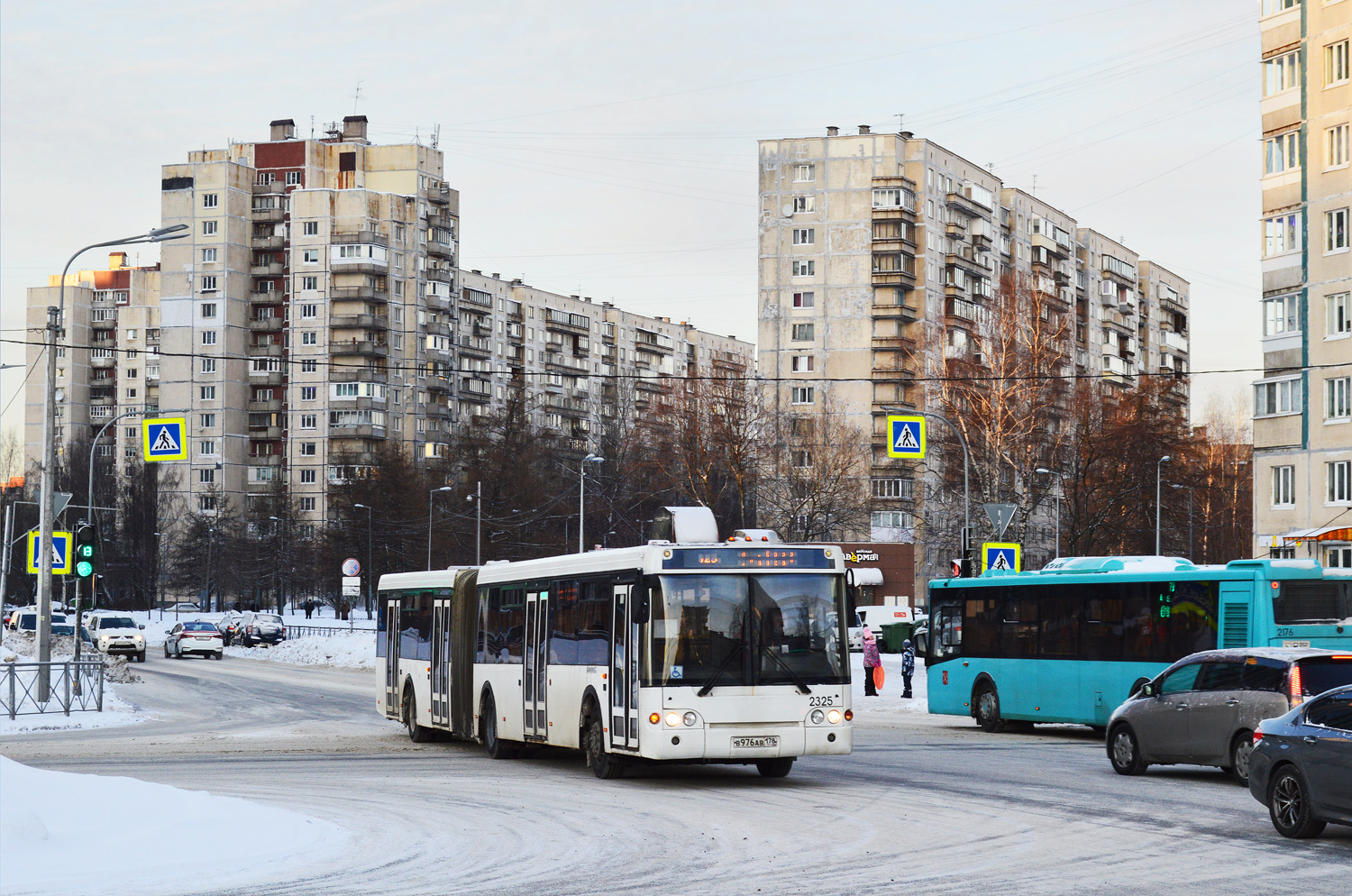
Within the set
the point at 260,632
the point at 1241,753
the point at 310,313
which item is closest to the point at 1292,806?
the point at 1241,753

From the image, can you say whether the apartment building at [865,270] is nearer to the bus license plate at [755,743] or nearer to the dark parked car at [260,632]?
the dark parked car at [260,632]

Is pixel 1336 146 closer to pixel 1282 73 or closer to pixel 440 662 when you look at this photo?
pixel 1282 73

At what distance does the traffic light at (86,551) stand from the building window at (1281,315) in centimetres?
4283

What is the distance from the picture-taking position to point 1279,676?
17.4 meters

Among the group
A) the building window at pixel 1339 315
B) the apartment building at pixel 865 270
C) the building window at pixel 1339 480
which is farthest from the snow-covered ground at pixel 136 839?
the apartment building at pixel 865 270

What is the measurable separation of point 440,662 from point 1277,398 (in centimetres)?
4186

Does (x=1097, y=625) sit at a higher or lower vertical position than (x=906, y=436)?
lower

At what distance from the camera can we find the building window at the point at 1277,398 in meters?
57.7

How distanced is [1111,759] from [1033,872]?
8456mm

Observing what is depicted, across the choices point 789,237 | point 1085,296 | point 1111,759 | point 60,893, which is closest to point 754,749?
point 1111,759

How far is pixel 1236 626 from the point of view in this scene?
22.6m

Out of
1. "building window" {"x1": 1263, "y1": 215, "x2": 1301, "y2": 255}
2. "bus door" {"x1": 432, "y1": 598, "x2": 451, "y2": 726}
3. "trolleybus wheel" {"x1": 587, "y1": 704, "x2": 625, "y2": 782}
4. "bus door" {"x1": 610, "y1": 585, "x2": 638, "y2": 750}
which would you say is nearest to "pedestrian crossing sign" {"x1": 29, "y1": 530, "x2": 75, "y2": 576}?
"bus door" {"x1": 432, "y1": 598, "x2": 451, "y2": 726}

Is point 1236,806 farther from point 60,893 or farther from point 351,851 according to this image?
point 60,893

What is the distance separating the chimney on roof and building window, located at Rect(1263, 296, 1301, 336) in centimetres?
8175
